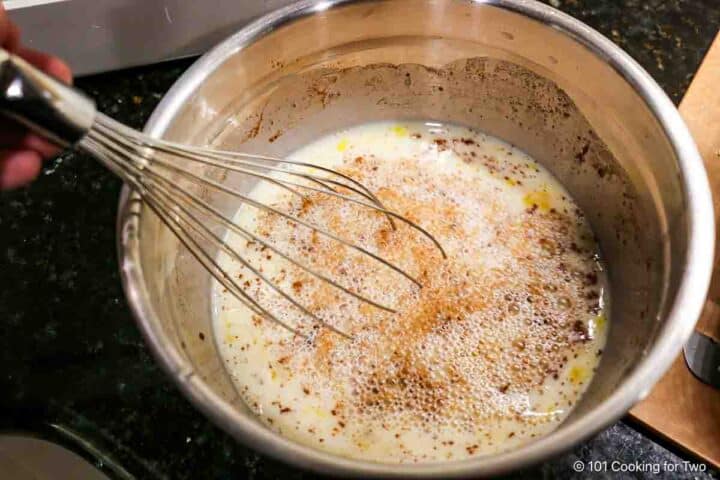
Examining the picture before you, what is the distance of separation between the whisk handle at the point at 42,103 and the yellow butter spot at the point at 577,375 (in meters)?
0.54

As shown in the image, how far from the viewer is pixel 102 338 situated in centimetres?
78

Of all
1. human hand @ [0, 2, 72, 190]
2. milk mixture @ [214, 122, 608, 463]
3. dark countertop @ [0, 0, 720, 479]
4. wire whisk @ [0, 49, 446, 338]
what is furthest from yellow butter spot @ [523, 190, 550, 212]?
human hand @ [0, 2, 72, 190]

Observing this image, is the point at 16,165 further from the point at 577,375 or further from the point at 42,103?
the point at 577,375

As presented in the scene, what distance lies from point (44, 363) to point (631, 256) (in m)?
0.68

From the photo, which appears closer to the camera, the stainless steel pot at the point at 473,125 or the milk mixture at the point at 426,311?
the stainless steel pot at the point at 473,125

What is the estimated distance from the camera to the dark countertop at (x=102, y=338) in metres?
0.71

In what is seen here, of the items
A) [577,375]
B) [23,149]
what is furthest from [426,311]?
[23,149]

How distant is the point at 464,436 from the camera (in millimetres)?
701

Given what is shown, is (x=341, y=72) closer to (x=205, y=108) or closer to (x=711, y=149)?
(x=205, y=108)

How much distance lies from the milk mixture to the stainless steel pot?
3 centimetres

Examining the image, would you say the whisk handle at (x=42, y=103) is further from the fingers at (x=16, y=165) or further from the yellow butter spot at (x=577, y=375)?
the yellow butter spot at (x=577, y=375)

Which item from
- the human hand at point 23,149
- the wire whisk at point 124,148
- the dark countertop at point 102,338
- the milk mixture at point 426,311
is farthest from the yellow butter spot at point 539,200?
the human hand at point 23,149

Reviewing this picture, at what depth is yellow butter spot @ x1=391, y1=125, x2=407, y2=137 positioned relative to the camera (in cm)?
93

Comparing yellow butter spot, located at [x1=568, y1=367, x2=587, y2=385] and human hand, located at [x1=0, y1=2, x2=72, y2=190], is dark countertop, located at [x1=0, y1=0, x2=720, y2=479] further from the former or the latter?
human hand, located at [x1=0, y1=2, x2=72, y2=190]
